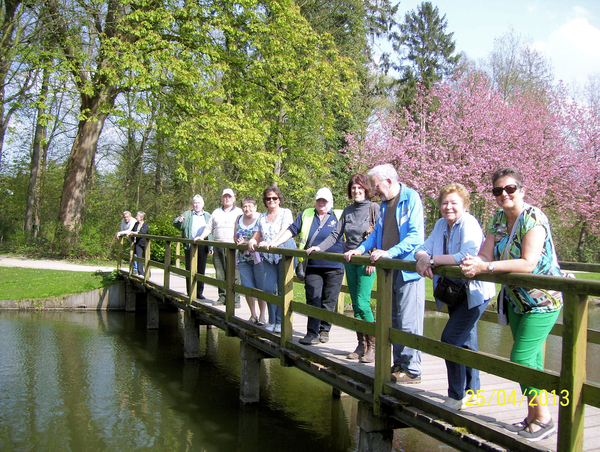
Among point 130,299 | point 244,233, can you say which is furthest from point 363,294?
point 130,299

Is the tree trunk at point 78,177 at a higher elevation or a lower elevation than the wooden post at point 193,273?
higher

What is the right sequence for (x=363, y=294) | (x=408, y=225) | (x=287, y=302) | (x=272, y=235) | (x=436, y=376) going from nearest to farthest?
(x=408, y=225) < (x=436, y=376) < (x=363, y=294) < (x=287, y=302) < (x=272, y=235)

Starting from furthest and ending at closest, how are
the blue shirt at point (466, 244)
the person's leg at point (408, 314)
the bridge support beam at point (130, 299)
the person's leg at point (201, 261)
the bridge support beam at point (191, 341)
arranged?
the bridge support beam at point (130, 299), the bridge support beam at point (191, 341), the person's leg at point (201, 261), the person's leg at point (408, 314), the blue shirt at point (466, 244)

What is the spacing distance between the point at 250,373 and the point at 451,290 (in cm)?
399

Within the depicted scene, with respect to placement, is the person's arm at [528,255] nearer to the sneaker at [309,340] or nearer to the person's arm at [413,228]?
the person's arm at [413,228]

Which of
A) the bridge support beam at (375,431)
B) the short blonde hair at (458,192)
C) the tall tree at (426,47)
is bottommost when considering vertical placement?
the bridge support beam at (375,431)

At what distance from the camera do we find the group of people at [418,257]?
10.3 feet

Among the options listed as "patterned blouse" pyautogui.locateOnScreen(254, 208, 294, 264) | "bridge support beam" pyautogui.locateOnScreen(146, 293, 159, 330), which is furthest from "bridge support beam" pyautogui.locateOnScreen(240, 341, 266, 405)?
"bridge support beam" pyautogui.locateOnScreen(146, 293, 159, 330)

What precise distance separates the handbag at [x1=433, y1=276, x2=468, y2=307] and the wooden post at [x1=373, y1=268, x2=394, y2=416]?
1.70ft

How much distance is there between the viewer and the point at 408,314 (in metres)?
4.26

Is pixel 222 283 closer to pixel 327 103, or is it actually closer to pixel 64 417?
pixel 64 417

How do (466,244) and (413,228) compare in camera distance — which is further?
(413,228)

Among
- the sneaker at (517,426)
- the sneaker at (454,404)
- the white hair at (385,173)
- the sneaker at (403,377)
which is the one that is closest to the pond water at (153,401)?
the sneaker at (403,377)

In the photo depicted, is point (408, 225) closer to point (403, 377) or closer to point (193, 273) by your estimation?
point (403, 377)
